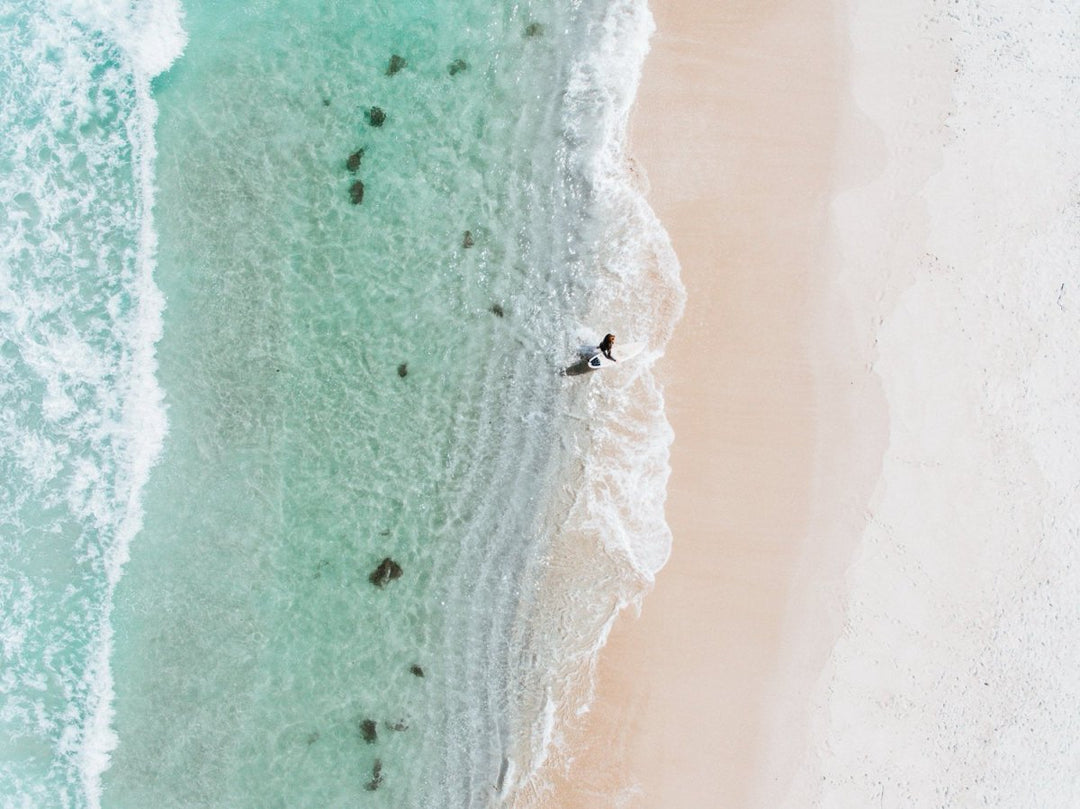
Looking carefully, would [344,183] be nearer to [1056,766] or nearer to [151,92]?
[151,92]

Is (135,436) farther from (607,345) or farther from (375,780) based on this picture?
(607,345)

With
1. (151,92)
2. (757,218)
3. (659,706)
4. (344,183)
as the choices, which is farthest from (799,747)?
(151,92)

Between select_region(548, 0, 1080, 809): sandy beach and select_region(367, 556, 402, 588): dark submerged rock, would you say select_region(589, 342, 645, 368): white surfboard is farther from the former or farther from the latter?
select_region(367, 556, 402, 588): dark submerged rock

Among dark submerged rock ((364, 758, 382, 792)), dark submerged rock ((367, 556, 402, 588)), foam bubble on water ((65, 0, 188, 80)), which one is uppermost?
foam bubble on water ((65, 0, 188, 80))

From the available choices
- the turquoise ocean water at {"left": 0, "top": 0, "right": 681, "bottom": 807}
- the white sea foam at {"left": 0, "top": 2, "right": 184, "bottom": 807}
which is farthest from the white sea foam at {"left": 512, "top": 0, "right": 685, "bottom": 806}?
the white sea foam at {"left": 0, "top": 2, "right": 184, "bottom": 807}

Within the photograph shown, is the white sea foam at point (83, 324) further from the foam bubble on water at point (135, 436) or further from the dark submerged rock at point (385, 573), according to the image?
the dark submerged rock at point (385, 573)

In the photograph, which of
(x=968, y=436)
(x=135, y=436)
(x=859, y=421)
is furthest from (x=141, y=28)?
(x=968, y=436)
